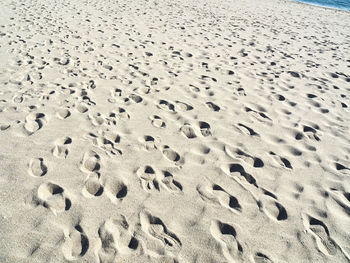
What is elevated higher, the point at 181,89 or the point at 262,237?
the point at 181,89

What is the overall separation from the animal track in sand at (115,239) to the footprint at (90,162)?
2.63ft

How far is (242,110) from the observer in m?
4.48

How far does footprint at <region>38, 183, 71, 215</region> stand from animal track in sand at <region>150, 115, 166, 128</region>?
1.67 m

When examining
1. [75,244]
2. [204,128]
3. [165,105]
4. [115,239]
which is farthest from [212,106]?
[75,244]

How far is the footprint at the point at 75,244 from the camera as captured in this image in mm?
2289

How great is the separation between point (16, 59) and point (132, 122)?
396cm

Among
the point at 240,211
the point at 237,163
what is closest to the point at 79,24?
the point at 237,163

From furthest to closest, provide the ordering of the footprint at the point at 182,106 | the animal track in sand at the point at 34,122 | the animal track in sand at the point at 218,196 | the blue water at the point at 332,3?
the blue water at the point at 332,3 < the footprint at the point at 182,106 < the animal track in sand at the point at 34,122 < the animal track in sand at the point at 218,196

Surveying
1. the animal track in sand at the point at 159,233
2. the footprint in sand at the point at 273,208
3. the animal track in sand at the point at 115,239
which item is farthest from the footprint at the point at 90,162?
the footprint in sand at the point at 273,208

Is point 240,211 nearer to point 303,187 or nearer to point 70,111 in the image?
point 303,187

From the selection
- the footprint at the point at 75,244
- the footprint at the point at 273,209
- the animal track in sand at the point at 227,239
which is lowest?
the footprint at the point at 75,244

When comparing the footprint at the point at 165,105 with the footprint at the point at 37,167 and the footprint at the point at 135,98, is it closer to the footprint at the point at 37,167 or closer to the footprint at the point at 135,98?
the footprint at the point at 135,98

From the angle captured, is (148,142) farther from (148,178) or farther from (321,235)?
(321,235)

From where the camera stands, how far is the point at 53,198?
9.14ft
